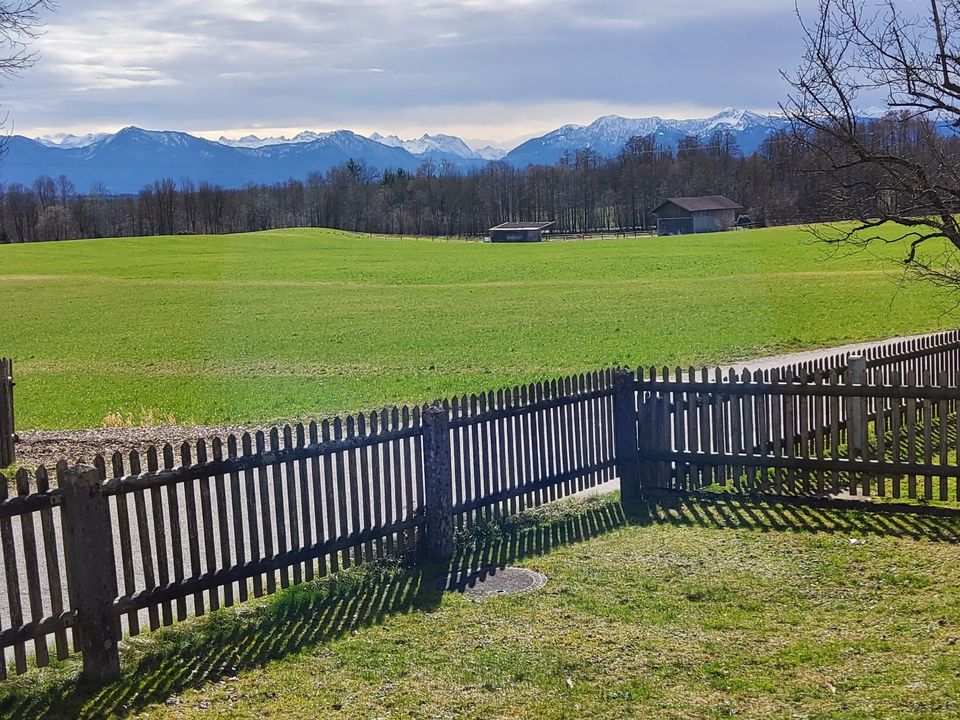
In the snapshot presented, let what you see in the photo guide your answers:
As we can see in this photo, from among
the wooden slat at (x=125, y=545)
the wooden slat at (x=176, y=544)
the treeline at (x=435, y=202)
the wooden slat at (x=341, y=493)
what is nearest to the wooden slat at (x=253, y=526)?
the wooden slat at (x=176, y=544)

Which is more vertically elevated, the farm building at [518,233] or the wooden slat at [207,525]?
the farm building at [518,233]

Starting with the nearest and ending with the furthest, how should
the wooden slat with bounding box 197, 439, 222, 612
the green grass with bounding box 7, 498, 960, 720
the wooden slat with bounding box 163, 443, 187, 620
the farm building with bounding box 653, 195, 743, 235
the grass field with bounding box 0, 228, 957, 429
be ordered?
1. the green grass with bounding box 7, 498, 960, 720
2. the wooden slat with bounding box 163, 443, 187, 620
3. the wooden slat with bounding box 197, 439, 222, 612
4. the grass field with bounding box 0, 228, 957, 429
5. the farm building with bounding box 653, 195, 743, 235

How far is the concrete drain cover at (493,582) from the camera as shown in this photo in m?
8.20

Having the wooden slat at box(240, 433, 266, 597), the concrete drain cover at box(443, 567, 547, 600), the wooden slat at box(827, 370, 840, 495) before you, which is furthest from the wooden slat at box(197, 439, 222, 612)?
the wooden slat at box(827, 370, 840, 495)

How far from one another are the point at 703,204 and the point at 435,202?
5907cm

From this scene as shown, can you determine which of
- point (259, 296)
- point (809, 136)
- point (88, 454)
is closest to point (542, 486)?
point (809, 136)

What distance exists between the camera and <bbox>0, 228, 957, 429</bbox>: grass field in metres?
23.4

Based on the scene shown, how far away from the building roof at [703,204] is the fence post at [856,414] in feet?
390

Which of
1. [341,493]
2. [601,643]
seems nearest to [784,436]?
[601,643]

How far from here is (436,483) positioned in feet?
30.0

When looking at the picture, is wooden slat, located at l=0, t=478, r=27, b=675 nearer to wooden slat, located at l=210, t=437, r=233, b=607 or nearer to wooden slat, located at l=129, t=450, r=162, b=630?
wooden slat, located at l=129, t=450, r=162, b=630

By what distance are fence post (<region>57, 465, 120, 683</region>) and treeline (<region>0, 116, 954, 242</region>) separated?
143m

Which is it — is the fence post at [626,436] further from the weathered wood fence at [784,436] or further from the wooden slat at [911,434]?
the wooden slat at [911,434]

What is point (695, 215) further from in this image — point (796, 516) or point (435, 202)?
point (796, 516)
